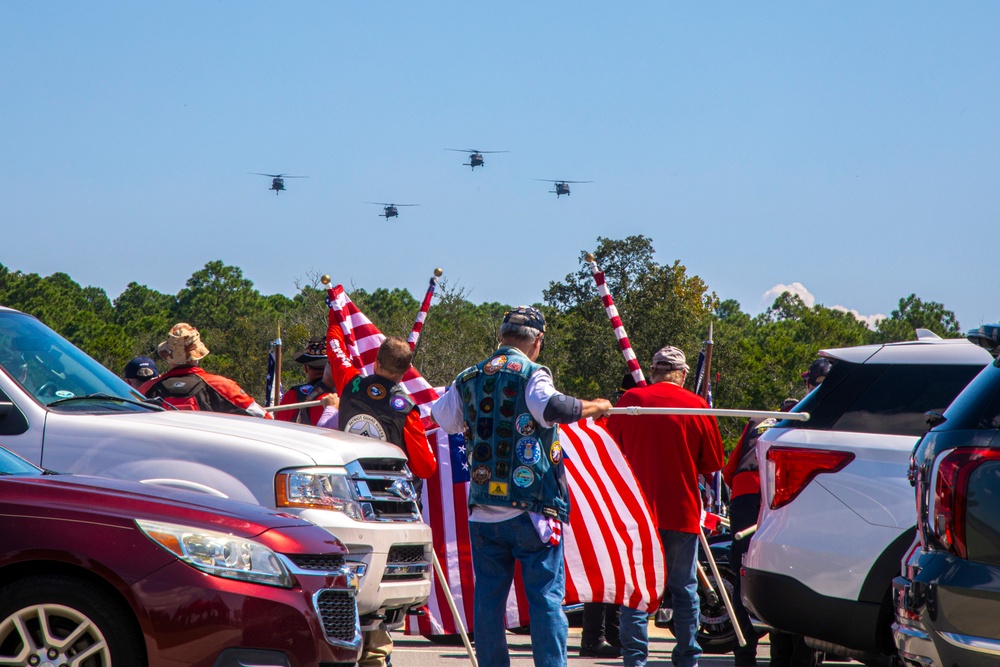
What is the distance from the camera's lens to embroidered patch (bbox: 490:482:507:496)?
6293mm

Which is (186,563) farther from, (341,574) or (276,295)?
(276,295)

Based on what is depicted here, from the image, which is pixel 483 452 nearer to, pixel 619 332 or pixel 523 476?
pixel 523 476

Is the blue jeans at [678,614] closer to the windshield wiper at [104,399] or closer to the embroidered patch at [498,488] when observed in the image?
the embroidered patch at [498,488]

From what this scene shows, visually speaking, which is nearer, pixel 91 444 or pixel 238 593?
pixel 238 593

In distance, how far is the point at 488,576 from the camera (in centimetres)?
639

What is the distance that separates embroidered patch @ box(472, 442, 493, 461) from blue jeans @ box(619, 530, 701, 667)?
1983mm

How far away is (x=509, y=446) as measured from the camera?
6395 mm

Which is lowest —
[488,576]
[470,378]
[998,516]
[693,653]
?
[693,653]

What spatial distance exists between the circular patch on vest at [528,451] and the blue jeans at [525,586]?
278 millimetres

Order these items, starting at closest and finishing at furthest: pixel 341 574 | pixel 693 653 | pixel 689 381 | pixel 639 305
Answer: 1. pixel 341 574
2. pixel 693 653
3. pixel 689 381
4. pixel 639 305

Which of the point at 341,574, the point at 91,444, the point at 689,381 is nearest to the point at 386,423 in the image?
the point at 91,444

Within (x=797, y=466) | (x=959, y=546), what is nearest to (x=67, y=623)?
(x=959, y=546)

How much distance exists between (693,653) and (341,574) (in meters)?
3.28

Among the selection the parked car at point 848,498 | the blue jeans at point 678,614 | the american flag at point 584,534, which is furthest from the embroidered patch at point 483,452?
the blue jeans at point 678,614
